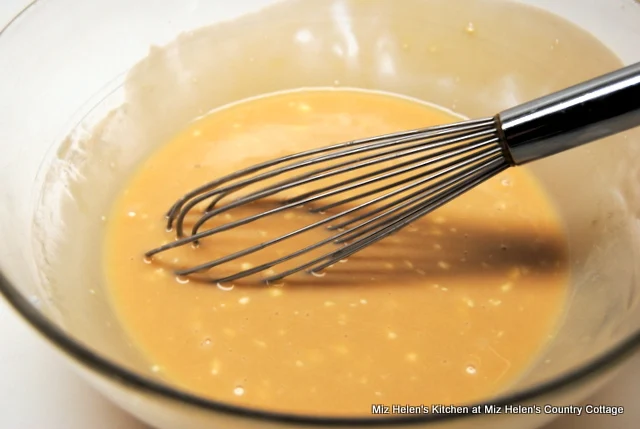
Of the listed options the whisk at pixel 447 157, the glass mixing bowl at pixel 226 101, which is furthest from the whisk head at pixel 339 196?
the glass mixing bowl at pixel 226 101

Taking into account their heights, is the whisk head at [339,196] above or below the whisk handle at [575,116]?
above

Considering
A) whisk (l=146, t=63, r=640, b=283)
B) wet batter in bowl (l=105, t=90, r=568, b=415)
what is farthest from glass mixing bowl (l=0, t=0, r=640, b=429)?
whisk (l=146, t=63, r=640, b=283)

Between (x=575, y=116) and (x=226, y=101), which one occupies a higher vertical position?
(x=226, y=101)

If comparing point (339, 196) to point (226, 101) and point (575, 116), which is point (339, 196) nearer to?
point (226, 101)

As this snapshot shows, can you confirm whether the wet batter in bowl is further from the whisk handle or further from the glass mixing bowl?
the whisk handle

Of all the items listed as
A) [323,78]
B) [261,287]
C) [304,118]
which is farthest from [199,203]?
[323,78]


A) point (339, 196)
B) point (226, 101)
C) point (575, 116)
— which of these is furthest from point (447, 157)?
point (226, 101)

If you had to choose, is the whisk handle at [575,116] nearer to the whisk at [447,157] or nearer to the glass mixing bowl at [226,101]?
the whisk at [447,157]
